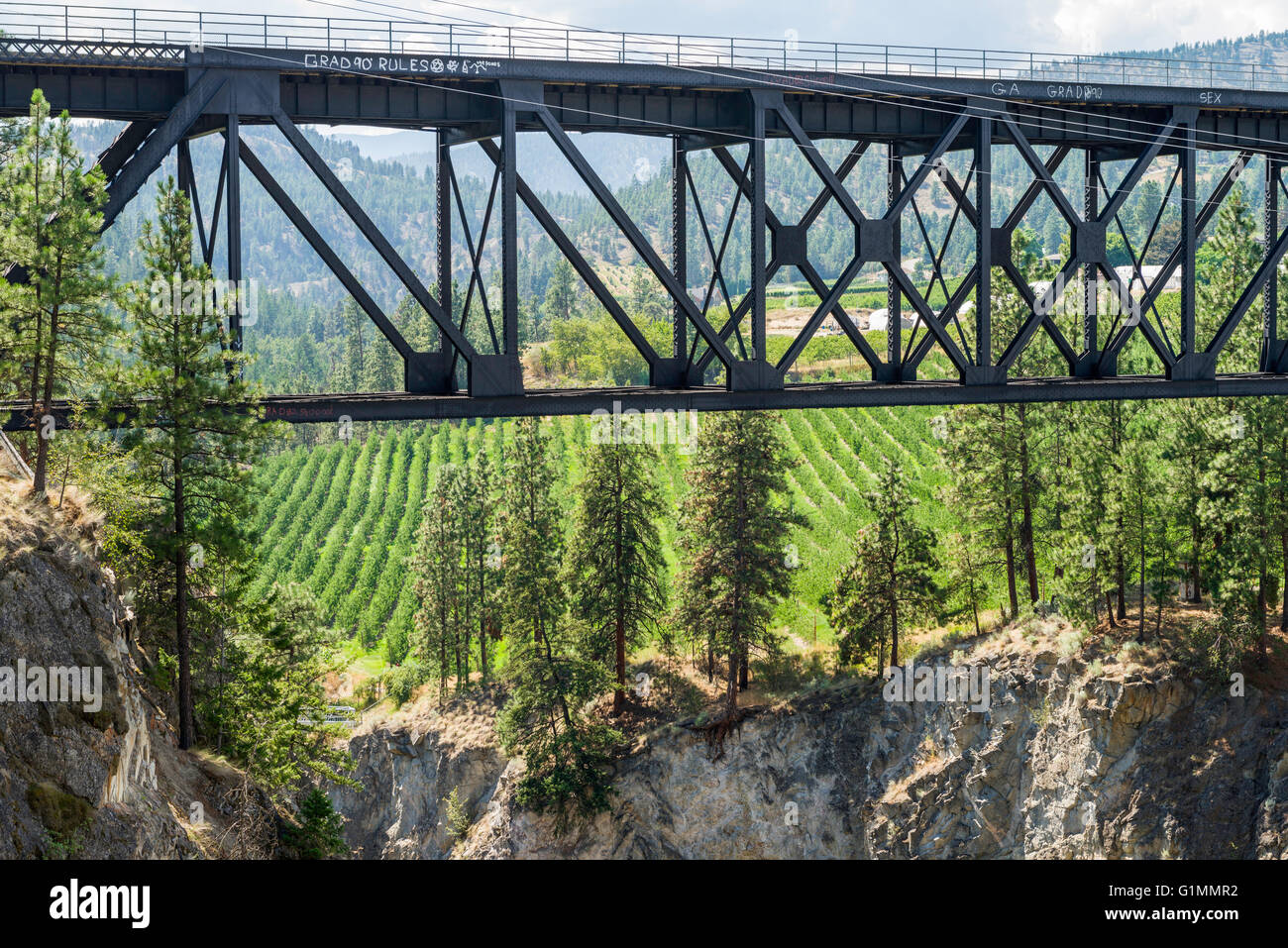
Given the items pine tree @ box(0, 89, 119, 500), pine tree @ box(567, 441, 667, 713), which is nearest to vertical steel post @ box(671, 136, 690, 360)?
pine tree @ box(0, 89, 119, 500)

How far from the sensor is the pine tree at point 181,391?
2411cm

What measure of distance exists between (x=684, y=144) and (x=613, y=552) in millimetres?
21576

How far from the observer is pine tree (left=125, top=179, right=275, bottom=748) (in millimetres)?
24109

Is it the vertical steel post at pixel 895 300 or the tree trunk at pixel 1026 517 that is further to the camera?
the tree trunk at pixel 1026 517

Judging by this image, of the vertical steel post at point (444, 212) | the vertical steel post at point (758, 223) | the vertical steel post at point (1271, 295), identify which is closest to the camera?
the vertical steel post at point (758, 223)

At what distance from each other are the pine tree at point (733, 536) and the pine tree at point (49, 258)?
24732 millimetres

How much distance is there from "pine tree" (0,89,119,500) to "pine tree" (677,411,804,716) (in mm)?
24732

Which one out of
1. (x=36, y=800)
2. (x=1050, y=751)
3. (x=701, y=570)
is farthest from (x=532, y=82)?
(x=1050, y=751)

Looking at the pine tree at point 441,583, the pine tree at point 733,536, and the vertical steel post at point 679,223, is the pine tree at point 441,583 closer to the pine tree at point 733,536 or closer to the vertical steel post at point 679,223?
the pine tree at point 733,536

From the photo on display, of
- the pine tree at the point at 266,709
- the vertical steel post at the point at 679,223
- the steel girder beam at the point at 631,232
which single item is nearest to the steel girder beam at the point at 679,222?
the vertical steel post at the point at 679,223

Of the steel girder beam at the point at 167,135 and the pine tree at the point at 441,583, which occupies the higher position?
the steel girder beam at the point at 167,135

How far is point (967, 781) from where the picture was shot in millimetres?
42312

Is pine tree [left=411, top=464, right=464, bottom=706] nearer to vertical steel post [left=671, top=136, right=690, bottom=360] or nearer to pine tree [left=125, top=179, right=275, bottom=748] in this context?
vertical steel post [left=671, top=136, right=690, bottom=360]

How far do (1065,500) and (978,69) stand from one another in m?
19.4
